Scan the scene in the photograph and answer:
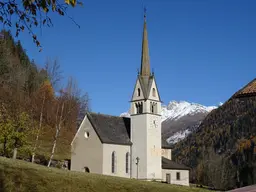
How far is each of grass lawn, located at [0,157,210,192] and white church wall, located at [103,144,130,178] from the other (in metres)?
22.3

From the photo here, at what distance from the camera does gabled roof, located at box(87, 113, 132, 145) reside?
172ft

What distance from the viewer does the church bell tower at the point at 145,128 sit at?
53.7 m

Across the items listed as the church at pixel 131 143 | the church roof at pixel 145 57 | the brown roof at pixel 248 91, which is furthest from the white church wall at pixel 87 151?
the brown roof at pixel 248 91

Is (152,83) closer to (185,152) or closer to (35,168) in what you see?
(35,168)

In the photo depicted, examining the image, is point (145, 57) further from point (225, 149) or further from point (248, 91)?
point (225, 149)

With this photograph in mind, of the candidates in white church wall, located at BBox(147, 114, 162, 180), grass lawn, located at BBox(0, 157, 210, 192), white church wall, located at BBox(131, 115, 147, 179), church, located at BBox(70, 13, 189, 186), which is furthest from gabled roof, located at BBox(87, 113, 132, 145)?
grass lawn, located at BBox(0, 157, 210, 192)

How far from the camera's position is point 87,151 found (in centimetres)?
5322

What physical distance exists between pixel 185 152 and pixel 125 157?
4900 inches

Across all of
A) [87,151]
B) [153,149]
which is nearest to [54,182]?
[87,151]

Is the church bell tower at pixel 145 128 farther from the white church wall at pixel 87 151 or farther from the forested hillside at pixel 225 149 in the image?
the forested hillside at pixel 225 149

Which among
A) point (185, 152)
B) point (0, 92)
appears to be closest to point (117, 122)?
point (0, 92)

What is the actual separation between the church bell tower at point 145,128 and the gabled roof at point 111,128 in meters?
1.48

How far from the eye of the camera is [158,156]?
55.3 meters

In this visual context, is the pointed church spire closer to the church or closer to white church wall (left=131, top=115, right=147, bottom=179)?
the church
